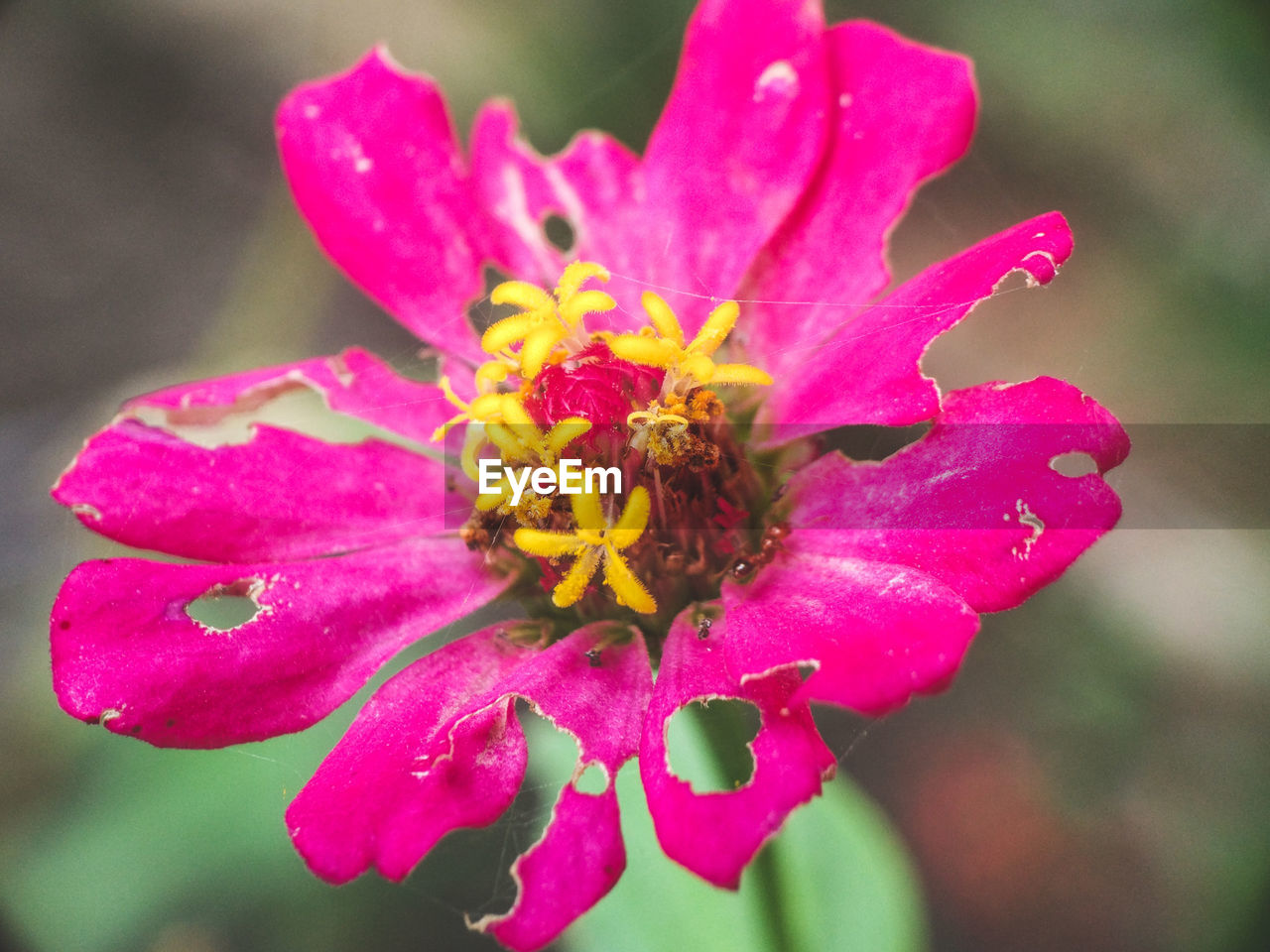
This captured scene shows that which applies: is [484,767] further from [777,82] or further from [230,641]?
[777,82]

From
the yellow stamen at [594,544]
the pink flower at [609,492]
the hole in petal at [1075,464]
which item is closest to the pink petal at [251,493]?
the pink flower at [609,492]

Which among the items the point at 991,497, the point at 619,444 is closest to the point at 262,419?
the point at 619,444

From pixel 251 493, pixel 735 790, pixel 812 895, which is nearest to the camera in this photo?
pixel 735 790

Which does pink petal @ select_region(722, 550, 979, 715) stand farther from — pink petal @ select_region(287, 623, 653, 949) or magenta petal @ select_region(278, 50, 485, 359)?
magenta petal @ select_region(278, 50, 485, 359)

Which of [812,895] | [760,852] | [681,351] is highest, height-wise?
[681,351]

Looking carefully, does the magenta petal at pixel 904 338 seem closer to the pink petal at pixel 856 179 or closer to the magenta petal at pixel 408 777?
the pink petal at pixel 856 179

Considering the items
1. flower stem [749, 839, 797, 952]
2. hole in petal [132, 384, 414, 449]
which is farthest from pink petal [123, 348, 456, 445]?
flower stem [749, 839, 797, 952]
